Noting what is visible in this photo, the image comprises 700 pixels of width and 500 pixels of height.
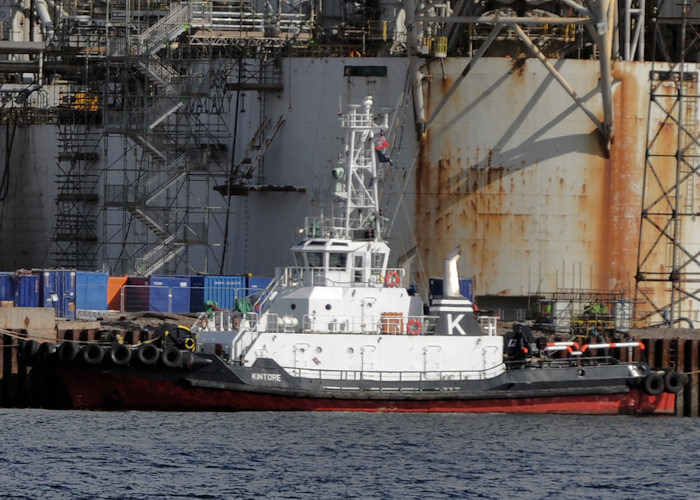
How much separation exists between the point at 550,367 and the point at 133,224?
71.0ft

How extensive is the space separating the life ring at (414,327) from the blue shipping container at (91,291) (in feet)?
44.5

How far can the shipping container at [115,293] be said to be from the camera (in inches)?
2216

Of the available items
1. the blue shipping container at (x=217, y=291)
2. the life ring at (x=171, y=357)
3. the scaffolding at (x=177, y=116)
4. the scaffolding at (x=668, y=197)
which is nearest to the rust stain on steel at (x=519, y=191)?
the scaffolding at (x=668, y=197)

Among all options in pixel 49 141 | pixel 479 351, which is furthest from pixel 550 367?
pixel 49 141

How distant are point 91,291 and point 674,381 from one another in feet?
63.7

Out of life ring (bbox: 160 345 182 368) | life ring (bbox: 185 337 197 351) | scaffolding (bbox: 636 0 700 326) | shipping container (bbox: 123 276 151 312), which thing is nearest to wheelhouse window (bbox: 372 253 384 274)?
life ring (bbox: 185 337 197 351)

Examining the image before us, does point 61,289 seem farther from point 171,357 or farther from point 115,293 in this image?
point 171,357

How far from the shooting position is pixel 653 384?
45.8m

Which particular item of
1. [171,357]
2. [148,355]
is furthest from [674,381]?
[148,355]

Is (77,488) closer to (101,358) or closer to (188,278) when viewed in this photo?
(101,358)

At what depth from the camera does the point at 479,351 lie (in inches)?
1783

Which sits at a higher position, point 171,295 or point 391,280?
point 391,280

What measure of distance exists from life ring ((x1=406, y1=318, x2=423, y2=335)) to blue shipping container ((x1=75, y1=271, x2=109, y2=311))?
44.5 feet

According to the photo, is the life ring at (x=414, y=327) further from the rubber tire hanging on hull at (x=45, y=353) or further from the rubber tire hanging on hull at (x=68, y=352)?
the rubber tire hanging on hull at (x=45, y=353)
